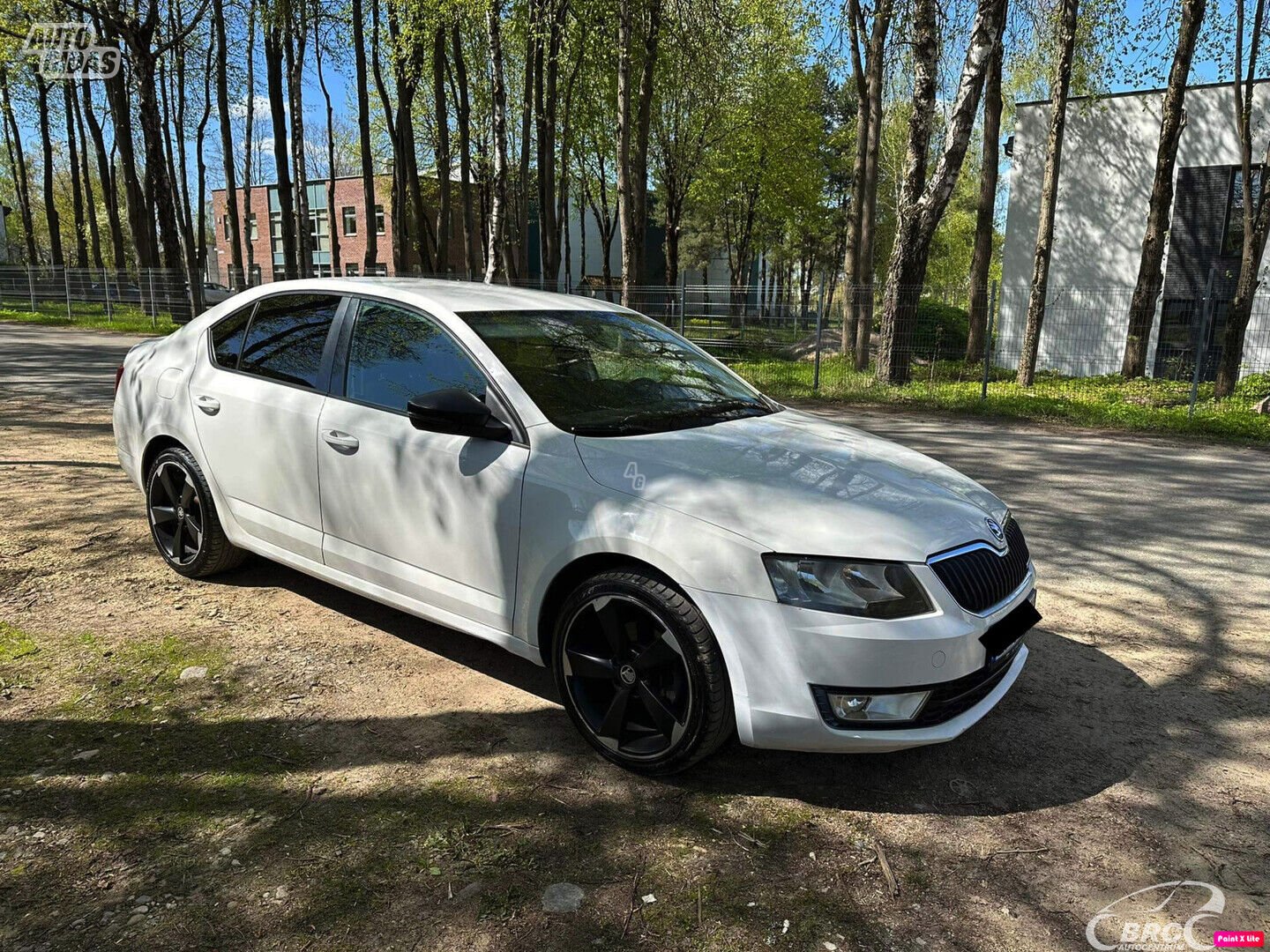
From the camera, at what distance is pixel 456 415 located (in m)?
3.19

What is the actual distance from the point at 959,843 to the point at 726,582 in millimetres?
1107

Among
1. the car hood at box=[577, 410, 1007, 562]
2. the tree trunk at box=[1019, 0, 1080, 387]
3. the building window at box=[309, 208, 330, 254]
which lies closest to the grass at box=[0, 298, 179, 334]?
the tree trunk at box=[1019, 0, 1080, 387]

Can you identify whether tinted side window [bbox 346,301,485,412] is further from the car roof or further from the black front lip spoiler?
the black front lip spoiler

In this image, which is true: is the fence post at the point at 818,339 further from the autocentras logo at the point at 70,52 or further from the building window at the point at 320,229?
the building window at the point at 320,229

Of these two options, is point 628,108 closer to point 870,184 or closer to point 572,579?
point 870,184

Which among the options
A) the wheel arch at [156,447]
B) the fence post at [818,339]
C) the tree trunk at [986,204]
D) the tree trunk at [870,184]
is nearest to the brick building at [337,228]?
the tree trunk at [870,184]

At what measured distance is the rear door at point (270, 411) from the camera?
12.8 ft

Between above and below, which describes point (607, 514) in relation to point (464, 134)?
below

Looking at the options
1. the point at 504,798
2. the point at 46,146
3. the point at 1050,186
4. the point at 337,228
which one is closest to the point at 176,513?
the point at 504,798

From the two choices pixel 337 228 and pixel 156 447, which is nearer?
pixel 156 447

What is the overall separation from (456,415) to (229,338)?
2.01 m

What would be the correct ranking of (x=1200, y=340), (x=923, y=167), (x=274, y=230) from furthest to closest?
(x=274, y=230) → (x=923, y=167) → (x=1200, y=340)

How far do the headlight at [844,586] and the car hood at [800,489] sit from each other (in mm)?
40

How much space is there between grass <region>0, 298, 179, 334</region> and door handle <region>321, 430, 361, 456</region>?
23.6m
